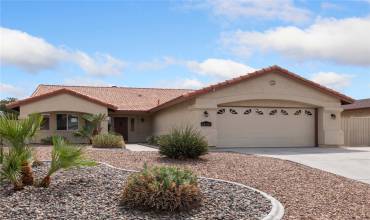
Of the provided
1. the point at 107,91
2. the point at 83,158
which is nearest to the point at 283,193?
the point at 83,158

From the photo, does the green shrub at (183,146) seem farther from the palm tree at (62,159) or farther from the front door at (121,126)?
the front door at (121,126)

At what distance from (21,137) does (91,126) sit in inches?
730

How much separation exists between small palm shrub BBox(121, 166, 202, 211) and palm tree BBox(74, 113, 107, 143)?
19361mm

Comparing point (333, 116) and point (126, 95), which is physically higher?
point (126, 95)

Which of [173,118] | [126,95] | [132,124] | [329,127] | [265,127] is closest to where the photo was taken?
[265,127]

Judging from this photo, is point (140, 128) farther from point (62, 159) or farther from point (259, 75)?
point (62, 159)

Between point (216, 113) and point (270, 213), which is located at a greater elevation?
point (216, 113)

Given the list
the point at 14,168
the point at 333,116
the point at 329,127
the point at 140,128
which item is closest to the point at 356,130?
the point at 333,116

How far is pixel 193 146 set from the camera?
607 inches

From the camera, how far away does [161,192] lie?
8.20 m

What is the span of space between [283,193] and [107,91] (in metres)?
28.2

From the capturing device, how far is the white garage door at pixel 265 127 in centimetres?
2359

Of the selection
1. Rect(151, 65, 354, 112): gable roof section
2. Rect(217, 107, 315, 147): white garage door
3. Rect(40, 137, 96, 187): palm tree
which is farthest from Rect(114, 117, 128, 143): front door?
Rect(40, 137, 96, 187): palm tree

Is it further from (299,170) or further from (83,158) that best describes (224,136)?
(83,158)
